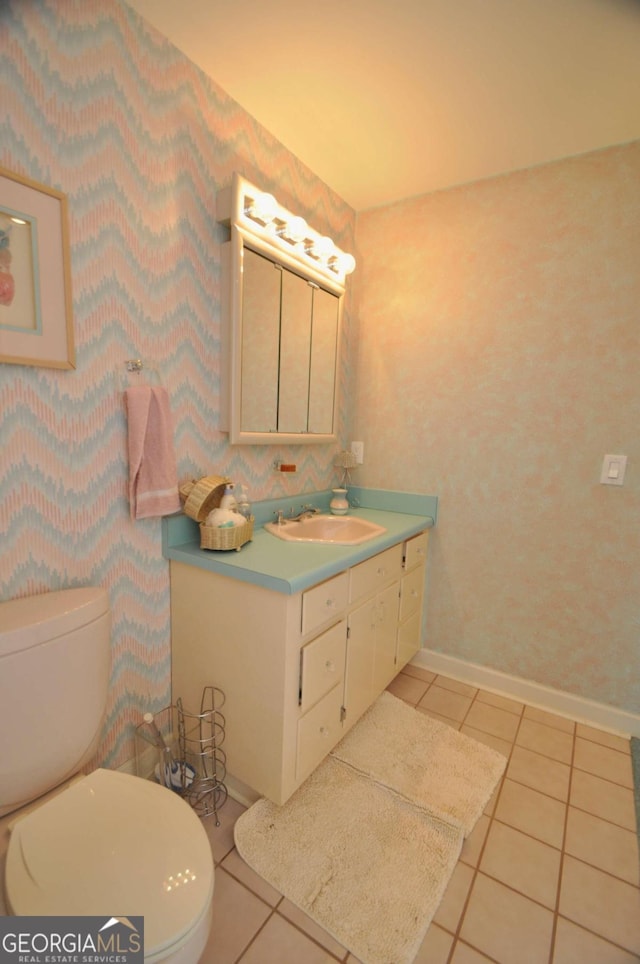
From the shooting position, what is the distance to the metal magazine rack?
4.43 ft

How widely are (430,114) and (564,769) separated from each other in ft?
8.19

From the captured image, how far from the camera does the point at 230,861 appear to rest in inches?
47.3

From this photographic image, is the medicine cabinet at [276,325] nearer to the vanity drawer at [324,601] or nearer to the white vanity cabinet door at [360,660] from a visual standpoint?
the vanity drawer at [324,601]

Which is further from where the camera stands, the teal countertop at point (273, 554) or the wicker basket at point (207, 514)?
the wicker basket at point (207, 514)

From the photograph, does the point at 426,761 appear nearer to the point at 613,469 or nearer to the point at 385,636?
the point at 385,636

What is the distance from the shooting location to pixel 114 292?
1.20 metres

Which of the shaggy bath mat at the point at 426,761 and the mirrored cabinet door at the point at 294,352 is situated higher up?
the mirrored cabinet door at the point at 294,352

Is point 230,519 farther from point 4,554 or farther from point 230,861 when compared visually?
→ point 230,861

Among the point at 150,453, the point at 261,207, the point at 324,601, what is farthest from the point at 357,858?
the point at 261,207

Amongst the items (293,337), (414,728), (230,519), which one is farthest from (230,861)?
(293,337)

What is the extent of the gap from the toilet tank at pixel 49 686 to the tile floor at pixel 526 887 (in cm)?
58

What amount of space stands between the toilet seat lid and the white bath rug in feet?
1.62

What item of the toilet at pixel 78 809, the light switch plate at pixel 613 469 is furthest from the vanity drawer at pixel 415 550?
the toilet at pixel 78 809

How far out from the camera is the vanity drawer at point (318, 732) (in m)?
→ 1.30
